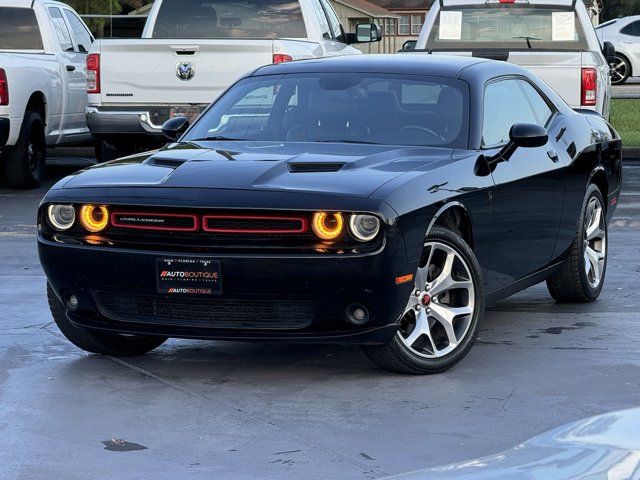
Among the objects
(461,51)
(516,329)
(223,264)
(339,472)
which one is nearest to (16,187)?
(461,51)

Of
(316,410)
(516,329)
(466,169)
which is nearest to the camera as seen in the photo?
(316,410)

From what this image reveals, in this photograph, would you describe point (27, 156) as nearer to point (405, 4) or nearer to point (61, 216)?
point (61, 216)

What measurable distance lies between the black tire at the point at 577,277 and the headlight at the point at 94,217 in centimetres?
294

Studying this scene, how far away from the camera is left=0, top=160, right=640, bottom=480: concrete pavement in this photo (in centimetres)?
520

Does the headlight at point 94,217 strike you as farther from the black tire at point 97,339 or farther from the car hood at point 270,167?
the black tire at point 97,339

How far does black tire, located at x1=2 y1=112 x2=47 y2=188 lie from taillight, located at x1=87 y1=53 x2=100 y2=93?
0.97m

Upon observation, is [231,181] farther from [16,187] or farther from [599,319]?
[16,187]

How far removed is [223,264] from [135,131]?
345 inches

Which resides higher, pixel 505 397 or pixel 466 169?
pixel 466 169

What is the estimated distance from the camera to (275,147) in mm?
7195

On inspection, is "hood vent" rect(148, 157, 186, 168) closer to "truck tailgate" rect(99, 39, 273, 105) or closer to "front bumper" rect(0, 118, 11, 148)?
"truck tailgate" rect(99, 39, 273, 105)

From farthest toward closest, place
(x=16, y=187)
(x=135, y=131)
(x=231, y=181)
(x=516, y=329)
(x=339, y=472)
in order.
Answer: (x=16, y=187) < (x=135, y=131) < (x=516, y=329) < (x=231, y=181) < (x=339, y=472)

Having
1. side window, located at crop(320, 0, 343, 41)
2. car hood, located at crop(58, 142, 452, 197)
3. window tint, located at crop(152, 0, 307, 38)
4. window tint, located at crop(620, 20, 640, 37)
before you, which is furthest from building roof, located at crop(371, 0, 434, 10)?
car hood, located at crop(58, 142, 452, 197)

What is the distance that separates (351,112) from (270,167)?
1.08m
